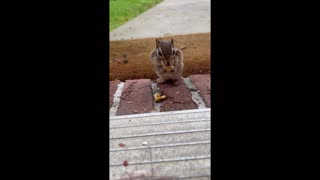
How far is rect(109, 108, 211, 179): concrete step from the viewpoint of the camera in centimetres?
121

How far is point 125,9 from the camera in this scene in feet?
18.7

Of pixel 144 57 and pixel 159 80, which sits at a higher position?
pixel 144 57

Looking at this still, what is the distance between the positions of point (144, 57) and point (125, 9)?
2778mm

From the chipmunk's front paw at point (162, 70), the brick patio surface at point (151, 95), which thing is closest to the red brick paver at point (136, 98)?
the brick patio surface at point (151, 95)

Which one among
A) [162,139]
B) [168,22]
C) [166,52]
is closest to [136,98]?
[166,52]

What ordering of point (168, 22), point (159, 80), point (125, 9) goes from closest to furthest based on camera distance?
point (159, 80) → point (168, 22) → point (125, 9)

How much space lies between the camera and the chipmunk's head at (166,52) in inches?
92.6

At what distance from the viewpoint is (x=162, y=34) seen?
4184 mm

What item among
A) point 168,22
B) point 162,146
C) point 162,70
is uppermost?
point 168,22

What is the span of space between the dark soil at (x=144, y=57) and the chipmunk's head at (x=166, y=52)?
0.35m

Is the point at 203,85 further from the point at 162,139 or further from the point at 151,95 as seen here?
the point at 162,139

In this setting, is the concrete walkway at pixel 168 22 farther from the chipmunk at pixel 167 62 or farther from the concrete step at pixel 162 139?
the concrete step at pixel 162 139

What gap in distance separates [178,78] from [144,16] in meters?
2.89
